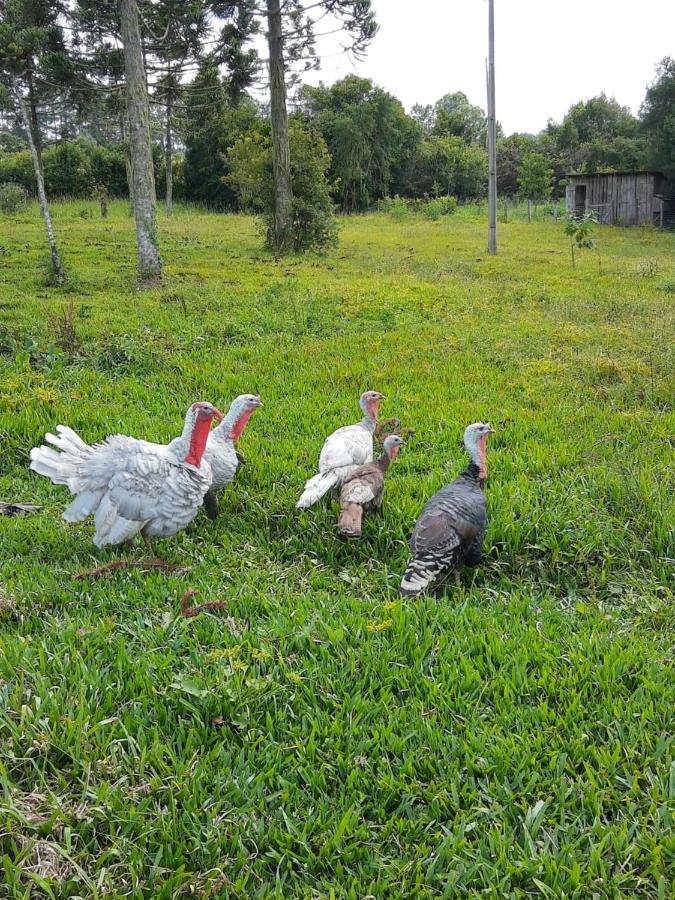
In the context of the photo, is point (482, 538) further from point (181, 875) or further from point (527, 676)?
point (181, 875)

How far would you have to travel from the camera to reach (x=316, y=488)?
14.1 feet

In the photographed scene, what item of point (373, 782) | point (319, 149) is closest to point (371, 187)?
point (319, 149)

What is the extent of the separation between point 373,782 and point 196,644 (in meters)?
1.06

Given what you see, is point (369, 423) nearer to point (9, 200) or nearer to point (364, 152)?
point (9, 200)

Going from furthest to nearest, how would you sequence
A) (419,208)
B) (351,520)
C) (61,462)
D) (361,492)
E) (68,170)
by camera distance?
(419,208) < (68,170) < (361,492) < (351,520) < (61,462)

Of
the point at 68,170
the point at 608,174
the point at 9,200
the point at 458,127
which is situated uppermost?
the point at 458,127

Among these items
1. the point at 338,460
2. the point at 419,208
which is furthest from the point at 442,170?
the point at 338,460

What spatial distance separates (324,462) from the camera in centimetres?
454

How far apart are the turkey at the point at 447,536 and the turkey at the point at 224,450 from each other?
1479 mm

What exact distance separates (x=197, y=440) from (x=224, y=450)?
544mm

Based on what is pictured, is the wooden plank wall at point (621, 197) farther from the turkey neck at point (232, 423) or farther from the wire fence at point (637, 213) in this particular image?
the turkey neck at point (232, 423)

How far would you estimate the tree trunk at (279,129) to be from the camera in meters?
17.7

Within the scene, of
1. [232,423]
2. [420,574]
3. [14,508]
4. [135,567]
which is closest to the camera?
[420,574]

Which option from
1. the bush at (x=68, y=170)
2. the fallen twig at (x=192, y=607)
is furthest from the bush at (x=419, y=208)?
the fallen twig at (x=192, y=607)
